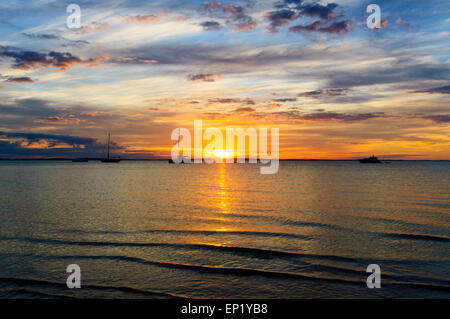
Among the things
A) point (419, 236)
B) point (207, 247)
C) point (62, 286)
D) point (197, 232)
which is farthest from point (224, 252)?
point (419, 236)

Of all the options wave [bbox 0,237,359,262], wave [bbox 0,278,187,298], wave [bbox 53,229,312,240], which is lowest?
wave [bbox 0,278,187,298]

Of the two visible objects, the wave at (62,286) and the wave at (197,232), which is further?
the wave at (197,232)

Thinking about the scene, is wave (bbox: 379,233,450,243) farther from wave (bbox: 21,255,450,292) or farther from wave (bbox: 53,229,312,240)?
wave (bbox: 21,255,450,292)

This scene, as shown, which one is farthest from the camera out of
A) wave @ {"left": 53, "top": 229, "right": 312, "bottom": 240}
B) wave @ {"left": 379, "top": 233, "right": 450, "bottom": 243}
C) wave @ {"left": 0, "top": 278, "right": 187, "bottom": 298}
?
wave @ {"left": 53, "top": 229, "right": 312, "bottom": 240}

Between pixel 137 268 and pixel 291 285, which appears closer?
pixel 291 285

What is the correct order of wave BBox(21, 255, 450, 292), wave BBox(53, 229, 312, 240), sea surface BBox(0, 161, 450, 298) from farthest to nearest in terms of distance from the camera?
wave BBox(53, 229, 312, 240), wave BBox(21, 255, 450, 292), sea surface BBox(0, 161, 450, 298)

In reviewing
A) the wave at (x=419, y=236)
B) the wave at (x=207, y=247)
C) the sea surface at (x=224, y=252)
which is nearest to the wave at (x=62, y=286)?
the sea surface at (x=224, y=252)

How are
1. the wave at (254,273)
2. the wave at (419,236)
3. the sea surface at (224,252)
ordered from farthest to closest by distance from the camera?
1. the wave at (419,236)
2. the wave at (254,273)
3. the sea surface at (224,252)

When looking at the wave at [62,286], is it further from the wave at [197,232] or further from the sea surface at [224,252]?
the wave at [197,232]

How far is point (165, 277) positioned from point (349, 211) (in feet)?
84.0

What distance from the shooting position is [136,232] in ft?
80.9

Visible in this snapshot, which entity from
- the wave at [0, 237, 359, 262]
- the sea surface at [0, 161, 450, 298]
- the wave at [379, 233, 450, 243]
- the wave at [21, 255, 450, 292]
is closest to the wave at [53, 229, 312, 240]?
the sea surface at [0, 161, 450, 298]
